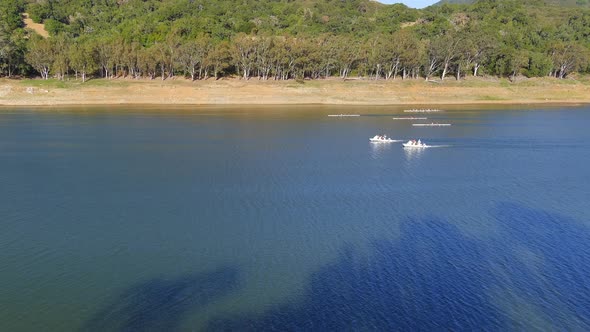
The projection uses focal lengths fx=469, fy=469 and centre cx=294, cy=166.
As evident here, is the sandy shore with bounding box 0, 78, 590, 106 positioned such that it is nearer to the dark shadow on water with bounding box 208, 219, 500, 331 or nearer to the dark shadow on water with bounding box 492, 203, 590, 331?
the dark shadow on water with bounding box 492, 203, 590, 331

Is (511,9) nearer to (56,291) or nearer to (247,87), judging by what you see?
(247,87)

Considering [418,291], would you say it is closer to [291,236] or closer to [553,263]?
[553,263]

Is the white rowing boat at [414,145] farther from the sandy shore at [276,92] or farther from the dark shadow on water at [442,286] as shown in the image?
the sandy shore at [276,92]

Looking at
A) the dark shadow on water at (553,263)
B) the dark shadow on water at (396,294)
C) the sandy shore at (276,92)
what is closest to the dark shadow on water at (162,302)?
the dark shadow on water at (396,294)

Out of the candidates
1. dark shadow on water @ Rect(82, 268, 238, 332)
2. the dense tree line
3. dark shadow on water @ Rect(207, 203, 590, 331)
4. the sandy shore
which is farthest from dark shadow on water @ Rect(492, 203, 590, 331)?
the dense tree line

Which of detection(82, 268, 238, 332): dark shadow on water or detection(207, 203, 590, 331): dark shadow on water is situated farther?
detection(207, 203, 590, 331): dark shadow on water
